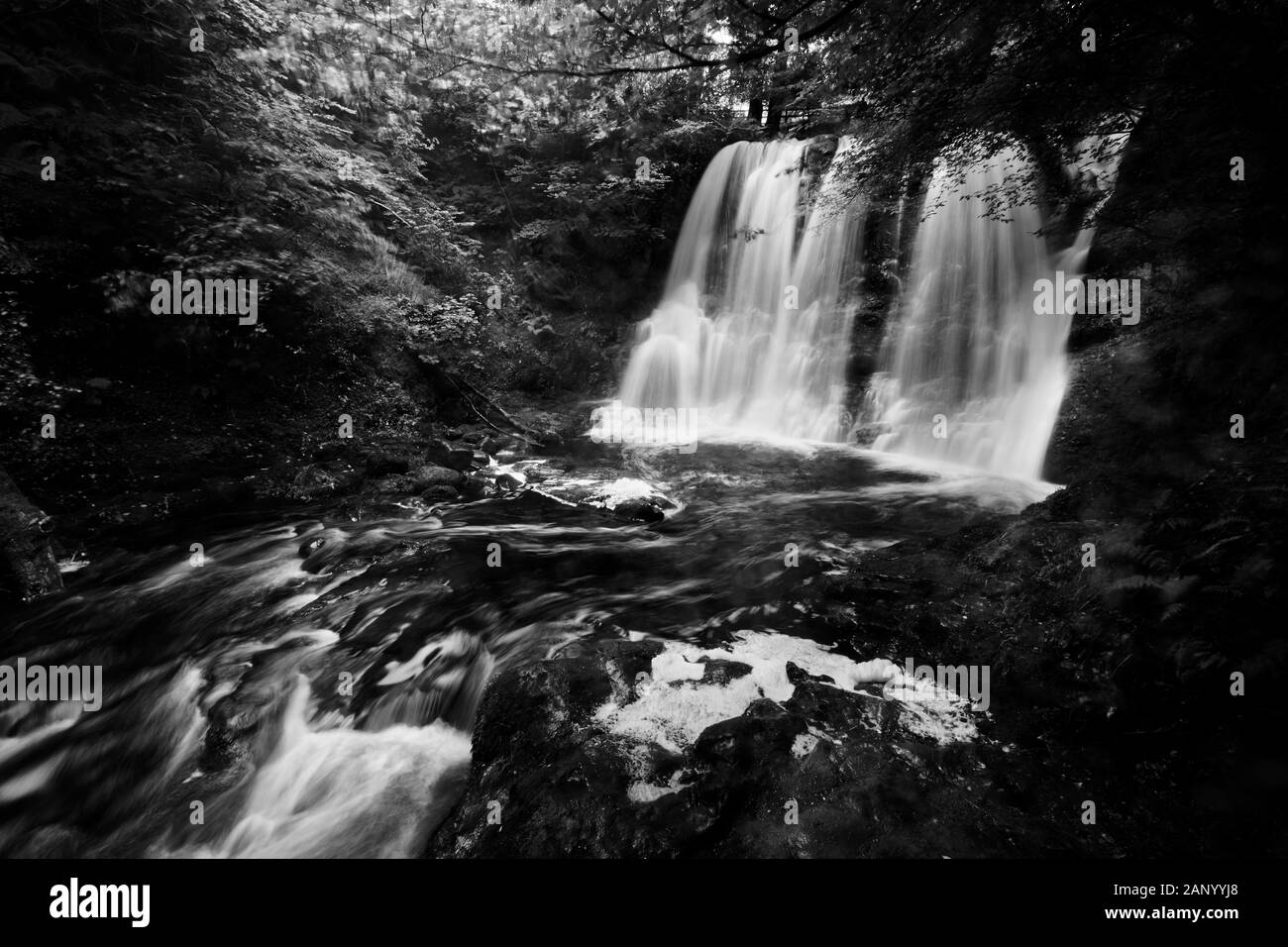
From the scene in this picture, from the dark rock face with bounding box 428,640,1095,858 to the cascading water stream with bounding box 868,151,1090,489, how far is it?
710 cm

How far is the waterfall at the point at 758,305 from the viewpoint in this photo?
12.4 meters

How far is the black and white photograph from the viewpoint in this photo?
2.59 meters

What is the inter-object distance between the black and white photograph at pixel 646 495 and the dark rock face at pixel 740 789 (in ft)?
0.07

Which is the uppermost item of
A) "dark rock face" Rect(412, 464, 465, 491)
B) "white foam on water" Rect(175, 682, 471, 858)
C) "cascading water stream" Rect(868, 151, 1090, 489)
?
"cascading water stream" Rect(868, 151, 1090, 489)

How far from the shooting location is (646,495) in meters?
8.28

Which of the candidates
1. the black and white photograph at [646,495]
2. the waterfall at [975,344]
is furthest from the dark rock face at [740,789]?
the waterfall at [975,344]

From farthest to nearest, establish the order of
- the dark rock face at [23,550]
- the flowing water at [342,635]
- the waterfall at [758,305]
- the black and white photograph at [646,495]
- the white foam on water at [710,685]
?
1. the waterfall at [758,305]
2. the dark rock face at [23,550]
3. the flowing water at [342,635]
4. the white foam on water at [710,685]
5. the black and white photograph at [646,495]

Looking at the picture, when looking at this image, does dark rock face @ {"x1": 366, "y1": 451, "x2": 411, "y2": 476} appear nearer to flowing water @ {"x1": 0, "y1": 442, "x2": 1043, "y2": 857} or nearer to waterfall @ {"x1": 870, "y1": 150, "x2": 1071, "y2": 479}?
flowing water @ {"x1": 0, "y1": 442, "x2": 1043, "y2": 857}

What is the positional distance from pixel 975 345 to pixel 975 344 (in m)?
0.02

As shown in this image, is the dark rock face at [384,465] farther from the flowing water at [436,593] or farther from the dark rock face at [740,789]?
the dark rock face at [740,789]

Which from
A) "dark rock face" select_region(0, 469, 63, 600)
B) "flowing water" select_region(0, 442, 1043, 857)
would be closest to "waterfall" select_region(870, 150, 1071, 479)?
"flowing water" select_region(0, 442, 1043, 857)
